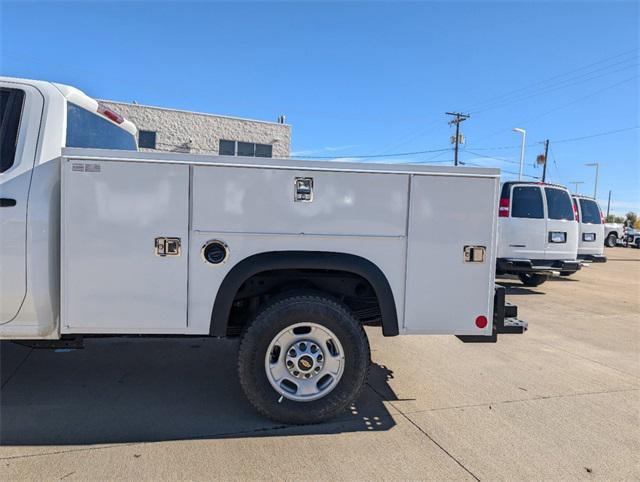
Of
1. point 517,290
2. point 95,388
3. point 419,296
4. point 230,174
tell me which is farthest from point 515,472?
point 517,290

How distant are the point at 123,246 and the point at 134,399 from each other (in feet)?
4.65

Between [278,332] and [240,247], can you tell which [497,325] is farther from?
[240,247]

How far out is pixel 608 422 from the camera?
3.78 meters

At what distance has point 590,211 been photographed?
12664 mm

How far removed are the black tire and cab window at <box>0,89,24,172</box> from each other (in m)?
2.01

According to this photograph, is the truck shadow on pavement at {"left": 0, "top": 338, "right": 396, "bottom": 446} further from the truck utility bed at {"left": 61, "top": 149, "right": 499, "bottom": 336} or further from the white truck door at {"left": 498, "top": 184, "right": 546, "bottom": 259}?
the white truck door at {"left": 498, "top": 184, "right": 546, "bottom": 259}

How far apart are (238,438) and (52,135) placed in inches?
96.9

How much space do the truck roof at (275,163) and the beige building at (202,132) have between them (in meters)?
18.5

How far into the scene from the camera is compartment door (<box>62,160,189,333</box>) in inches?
126

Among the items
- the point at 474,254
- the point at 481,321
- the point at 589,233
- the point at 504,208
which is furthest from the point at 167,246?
the point at 589,233

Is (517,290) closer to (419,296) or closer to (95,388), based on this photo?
(419,296)

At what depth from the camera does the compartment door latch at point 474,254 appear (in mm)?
3482

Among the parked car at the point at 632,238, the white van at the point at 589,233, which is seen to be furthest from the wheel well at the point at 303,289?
the parked car at the point at 632,238

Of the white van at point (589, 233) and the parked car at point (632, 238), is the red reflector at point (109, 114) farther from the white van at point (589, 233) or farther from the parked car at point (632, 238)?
the parked car at point (632, 238)
